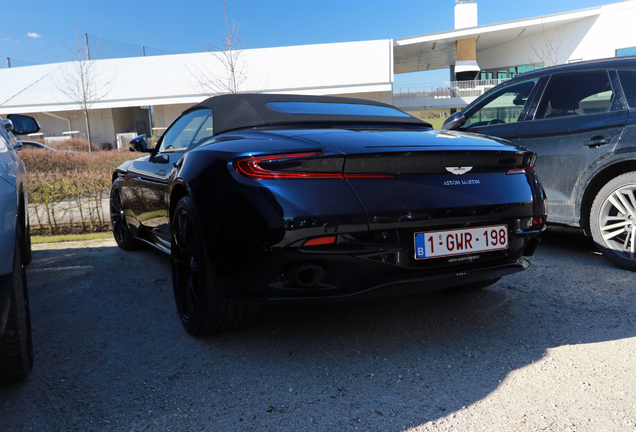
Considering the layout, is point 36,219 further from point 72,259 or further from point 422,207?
point 422,207

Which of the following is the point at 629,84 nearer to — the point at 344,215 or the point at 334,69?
Result: the point at 344,215

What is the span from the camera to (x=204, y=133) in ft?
11.2

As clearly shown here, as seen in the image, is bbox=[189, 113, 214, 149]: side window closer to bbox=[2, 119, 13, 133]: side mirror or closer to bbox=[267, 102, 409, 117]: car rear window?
bbox=[267, 102, 409, 117]: car rear window

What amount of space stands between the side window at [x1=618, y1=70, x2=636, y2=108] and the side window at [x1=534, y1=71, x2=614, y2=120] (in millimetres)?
98

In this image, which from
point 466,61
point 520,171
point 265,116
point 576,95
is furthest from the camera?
point 466,61

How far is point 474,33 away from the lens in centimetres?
2917

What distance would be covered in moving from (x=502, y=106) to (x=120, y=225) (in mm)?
3996

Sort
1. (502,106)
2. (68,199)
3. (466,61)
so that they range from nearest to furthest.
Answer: (502,106), (68,199), (466,61)

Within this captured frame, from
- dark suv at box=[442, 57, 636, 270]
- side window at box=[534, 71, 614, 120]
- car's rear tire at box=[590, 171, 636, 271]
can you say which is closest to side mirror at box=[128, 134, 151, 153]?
dark suv at box=[442, 57, 636, 270]

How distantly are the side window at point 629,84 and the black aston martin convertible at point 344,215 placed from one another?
5.77 feet

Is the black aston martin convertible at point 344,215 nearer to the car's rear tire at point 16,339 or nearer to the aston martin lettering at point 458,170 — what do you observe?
the aston martin lettering at point 458,170

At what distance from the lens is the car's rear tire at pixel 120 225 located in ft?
16.5

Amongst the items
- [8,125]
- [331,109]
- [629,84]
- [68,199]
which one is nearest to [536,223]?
[331,109]

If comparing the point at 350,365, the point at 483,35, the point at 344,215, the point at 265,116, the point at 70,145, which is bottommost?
the point at 350,365
